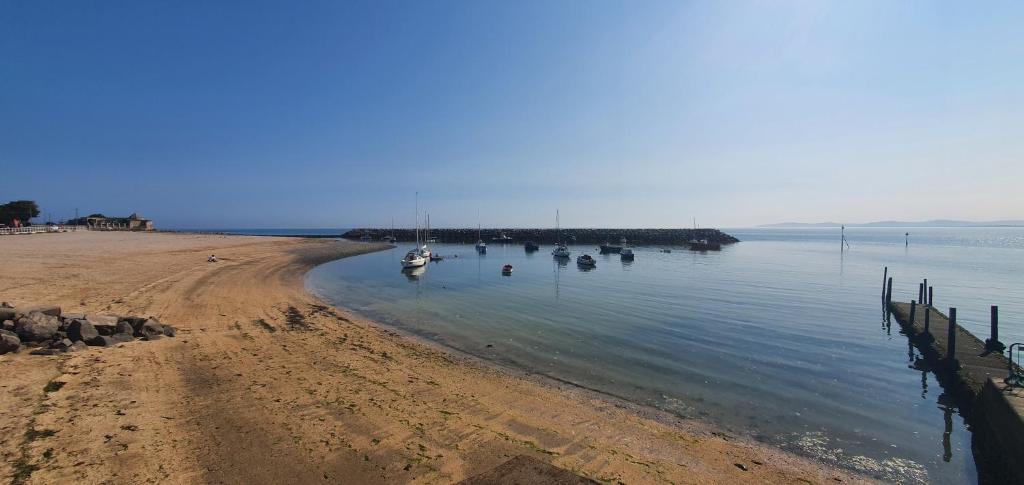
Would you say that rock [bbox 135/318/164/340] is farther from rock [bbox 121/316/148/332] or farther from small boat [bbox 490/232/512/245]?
small boat [bbox 490/232/512/245]

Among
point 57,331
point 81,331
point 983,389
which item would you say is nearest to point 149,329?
point 81,331

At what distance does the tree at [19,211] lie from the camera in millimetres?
81562

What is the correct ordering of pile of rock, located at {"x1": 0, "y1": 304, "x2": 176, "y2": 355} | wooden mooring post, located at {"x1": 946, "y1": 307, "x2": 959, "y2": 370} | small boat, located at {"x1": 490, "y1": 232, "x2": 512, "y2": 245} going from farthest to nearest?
small boat, located at {"x1": 490, "y1": 232, "x2": 512, "y2": 245} < wooden mooring post, located at {"x1": 946, "y1": 307, "x2": 959, "y2": 370} < pile of rock, located at {"x1": 0, "y1": 304, "x2": 176, "y2": 355}

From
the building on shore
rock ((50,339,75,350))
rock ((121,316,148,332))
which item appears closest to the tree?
the building on shore

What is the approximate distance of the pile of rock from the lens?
35.6ft

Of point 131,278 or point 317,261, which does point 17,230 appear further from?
point 131,278

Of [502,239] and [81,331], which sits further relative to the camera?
[502,239]

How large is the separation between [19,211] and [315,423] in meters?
117

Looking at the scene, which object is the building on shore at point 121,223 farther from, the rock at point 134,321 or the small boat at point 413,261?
the rock at point 134,321

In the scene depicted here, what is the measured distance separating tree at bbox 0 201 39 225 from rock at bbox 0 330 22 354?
104 meters

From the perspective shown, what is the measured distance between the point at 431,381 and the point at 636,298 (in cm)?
2163

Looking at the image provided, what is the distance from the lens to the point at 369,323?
21.9 m

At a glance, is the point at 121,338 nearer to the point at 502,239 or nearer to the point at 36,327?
the point at 36,327

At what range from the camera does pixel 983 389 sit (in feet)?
38.8
